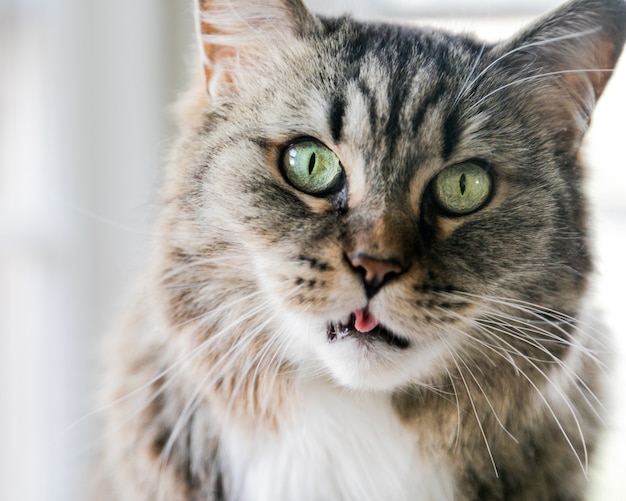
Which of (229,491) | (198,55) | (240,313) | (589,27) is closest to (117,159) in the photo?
(198,55)

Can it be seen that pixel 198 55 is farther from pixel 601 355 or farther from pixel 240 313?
pixel 601 355

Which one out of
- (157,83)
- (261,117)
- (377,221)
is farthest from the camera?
(157,83)

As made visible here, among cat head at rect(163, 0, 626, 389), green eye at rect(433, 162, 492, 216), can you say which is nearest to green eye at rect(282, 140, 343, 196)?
cat head at rect(163, 0, 626, 389)

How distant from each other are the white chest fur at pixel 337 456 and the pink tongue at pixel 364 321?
0.13 metres

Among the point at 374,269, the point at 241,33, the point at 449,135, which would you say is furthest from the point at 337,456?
the point at 241,33

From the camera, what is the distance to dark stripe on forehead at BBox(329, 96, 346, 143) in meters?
0.82

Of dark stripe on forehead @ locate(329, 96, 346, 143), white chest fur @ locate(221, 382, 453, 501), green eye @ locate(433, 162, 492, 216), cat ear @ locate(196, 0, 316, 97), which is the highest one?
cat ear @ locate(196, 0, 316, 97)

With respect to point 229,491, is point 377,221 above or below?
above

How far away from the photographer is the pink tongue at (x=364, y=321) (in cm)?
75

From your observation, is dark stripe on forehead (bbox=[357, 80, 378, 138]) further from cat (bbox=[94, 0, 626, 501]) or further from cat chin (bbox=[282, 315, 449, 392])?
cat chin (bbox=[282, 315, 449, 392])

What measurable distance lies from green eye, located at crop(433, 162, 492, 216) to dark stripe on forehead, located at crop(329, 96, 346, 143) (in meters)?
0.13

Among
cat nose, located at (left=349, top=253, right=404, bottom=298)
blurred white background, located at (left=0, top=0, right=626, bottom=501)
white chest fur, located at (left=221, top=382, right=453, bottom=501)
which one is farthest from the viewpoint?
blurred white background, located at (left=0, top=0, right=626, bottom=501)

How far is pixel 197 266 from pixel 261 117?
0.20 m

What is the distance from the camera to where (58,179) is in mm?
1315
